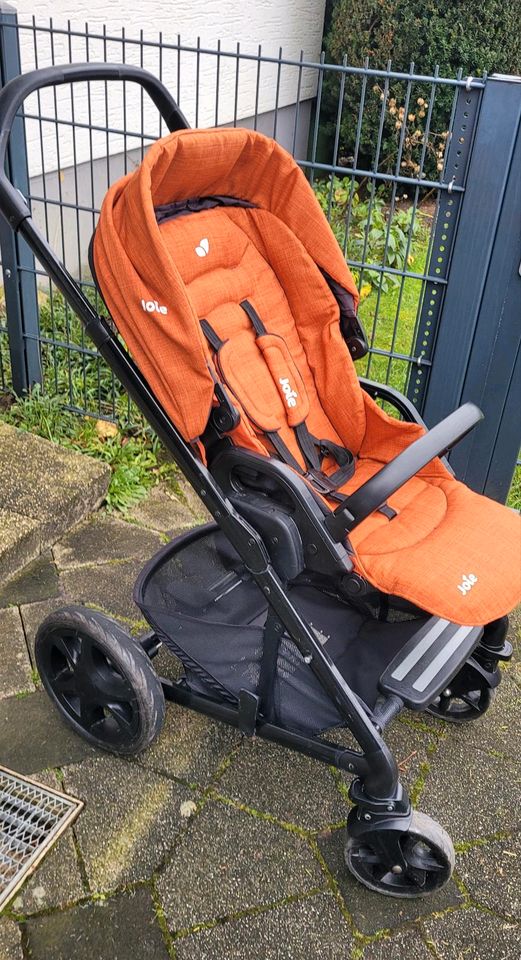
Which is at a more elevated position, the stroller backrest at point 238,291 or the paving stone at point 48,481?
the stroller backrest at point 238,291

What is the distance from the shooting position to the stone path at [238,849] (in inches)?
81.0

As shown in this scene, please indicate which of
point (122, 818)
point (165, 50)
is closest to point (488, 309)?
point (122, 818)

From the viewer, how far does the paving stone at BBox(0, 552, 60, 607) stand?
124 inches

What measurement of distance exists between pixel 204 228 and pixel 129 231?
1.68 ft

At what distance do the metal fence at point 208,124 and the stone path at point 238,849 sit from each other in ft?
5.48

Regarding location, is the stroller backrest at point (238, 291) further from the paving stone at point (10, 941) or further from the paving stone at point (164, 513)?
the paving stone at point (10, 941)

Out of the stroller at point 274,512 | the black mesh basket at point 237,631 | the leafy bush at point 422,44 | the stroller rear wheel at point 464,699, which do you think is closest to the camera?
the stroller at point 274,512

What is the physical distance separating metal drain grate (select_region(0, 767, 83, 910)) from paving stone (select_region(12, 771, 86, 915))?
21mm

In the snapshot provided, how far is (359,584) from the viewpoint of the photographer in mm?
2061

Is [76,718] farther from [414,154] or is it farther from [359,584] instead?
[414,154]

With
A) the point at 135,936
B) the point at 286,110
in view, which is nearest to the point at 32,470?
the point at 135,936

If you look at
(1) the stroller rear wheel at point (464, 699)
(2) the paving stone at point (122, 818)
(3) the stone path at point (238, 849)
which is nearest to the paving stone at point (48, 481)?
(3) the stone path at point (238, 849)

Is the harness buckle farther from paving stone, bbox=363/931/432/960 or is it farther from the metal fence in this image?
paving stone, bbox=363/931/432/960

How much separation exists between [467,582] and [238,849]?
3.34 feet
